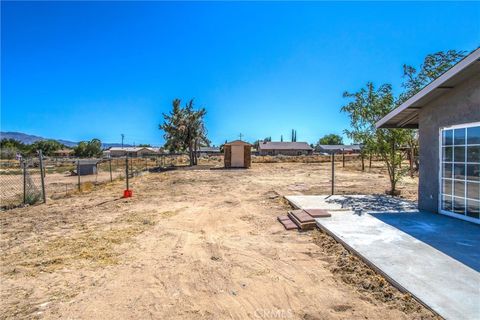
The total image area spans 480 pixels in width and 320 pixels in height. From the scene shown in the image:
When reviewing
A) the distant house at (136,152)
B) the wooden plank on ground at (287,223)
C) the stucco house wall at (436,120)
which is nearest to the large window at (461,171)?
the stucco house wall at (436,120)

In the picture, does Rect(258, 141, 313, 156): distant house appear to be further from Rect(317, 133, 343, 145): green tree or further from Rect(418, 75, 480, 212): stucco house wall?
Rect(418, 75, 480, 212): stucco house wall

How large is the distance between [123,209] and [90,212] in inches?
34.0

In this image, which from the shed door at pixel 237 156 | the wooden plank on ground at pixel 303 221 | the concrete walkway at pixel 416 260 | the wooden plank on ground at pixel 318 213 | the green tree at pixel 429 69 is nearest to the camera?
the concrete walkway at pixel 416 260

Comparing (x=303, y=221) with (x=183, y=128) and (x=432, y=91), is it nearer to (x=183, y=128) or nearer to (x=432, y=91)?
(x=432, y=91)

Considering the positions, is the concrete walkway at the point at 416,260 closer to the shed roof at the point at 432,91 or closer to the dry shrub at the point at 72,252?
the shed roof at the point at 432,91

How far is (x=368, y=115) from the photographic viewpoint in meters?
10.8

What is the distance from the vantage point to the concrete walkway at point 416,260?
3.01 meters

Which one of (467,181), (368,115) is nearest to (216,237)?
(467,181)

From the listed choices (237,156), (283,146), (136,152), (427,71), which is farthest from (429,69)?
(136,152)

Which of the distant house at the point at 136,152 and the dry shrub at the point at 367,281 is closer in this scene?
the dry shrub at the point at 367,281

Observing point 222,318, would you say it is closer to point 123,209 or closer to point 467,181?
point 467,181

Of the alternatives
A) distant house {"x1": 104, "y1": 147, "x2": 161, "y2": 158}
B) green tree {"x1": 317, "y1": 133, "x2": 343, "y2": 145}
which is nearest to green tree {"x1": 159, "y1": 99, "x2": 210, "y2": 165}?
distant house {"x1": 104, "y1": 147, "x2": 161, "y2": 158}

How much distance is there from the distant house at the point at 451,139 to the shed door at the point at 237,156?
20.0 meters

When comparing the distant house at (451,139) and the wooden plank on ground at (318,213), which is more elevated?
the distant house at (451,139)
